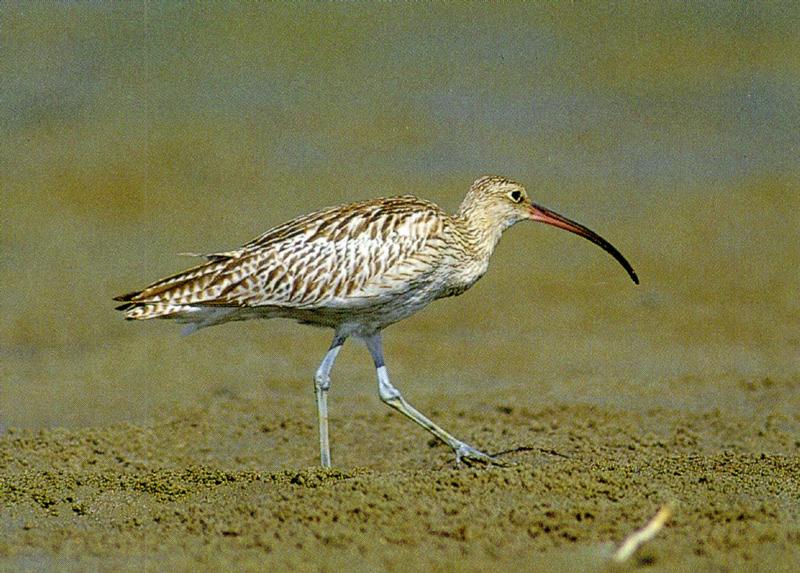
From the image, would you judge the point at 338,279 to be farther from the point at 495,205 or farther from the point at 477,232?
the point at 495,205

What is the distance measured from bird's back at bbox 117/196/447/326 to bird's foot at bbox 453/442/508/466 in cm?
111

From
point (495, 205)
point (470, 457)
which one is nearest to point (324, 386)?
point (470, 457)

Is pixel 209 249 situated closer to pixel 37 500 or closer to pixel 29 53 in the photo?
pixel 29 53

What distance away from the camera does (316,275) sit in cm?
951

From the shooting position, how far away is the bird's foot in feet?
30.5

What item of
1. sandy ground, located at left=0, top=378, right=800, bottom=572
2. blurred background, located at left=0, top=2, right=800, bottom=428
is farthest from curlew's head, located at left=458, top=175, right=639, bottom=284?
blurred background, located at left=0, top=2, right=800, bottom=428

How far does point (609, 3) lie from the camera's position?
70.9ft

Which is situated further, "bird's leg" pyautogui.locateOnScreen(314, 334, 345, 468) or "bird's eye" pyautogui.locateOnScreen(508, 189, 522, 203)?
"bird's eye" pyautogui.locateOnScreen(508, 189, 522, 203)

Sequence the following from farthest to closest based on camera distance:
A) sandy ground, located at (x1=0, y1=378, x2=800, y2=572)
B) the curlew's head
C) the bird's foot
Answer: the curlew's head < the bird's foot < sandy ground, located at (x1=0, y1=378, x2=800, y2=572)

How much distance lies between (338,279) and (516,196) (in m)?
1.74

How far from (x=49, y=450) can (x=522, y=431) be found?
3610mm

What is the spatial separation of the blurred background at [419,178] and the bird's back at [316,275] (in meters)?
2.19

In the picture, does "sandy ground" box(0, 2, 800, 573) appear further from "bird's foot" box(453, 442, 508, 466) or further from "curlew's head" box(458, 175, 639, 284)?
"curlew's head" box(458, 175, 639, 284)

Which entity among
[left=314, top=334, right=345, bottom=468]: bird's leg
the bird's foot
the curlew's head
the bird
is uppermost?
the curlew's head
